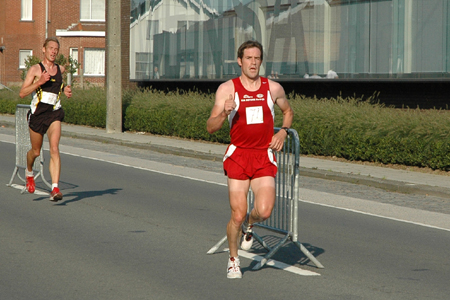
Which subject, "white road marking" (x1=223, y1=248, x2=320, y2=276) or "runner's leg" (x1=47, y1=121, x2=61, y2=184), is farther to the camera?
"runner's leg" (x1=47, y1=121, x2=61, y2=184)

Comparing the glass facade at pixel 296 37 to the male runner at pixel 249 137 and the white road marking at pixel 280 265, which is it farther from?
the male runner at pixel 249 137

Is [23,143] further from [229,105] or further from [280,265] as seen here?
[229,105]

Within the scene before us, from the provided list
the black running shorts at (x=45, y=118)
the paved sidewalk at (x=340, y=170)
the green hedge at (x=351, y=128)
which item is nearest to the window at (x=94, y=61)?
the green hedge at (x=351, y=128)

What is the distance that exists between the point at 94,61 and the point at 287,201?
4728cm

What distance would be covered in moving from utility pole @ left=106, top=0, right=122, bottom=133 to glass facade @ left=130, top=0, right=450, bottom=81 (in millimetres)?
3973

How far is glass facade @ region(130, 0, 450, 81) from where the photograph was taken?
19469mm

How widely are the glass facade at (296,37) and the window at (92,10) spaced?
21.3m

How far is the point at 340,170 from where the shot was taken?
1523cm

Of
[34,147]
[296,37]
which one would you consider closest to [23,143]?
[34,147]

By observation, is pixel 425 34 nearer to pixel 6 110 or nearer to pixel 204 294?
pixel 204 294

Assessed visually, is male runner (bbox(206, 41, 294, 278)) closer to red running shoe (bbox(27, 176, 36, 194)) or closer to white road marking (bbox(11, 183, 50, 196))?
red running shoe (bbox(27, 176, 36, 194))

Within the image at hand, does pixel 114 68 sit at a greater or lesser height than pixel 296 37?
lesser

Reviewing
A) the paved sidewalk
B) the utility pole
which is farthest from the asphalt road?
the utility pole

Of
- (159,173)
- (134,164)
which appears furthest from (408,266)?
(134,164)
